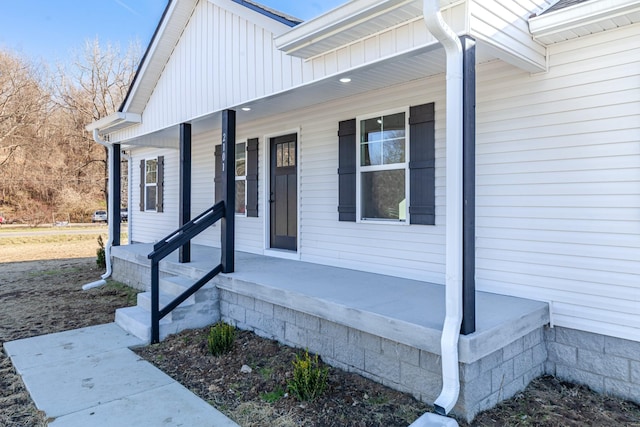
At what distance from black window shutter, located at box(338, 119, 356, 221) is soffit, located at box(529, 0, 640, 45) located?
221 centimetres

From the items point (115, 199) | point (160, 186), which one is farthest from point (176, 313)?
point (160, 186)

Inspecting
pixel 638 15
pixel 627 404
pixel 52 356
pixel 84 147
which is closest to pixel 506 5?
pixel 638 15

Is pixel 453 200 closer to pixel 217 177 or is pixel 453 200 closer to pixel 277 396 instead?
pixel 277 396

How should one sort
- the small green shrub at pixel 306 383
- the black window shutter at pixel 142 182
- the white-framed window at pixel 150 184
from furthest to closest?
1. the black window shutter at pixel 142 182
2. the white-framed window at pixel 150 184
3. the small green shrub at pixel 306 383

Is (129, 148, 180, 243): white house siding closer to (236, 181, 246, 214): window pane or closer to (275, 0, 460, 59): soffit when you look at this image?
(236, 181, 246, 214): window pane

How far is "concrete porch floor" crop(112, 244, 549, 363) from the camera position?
2844 millimetres

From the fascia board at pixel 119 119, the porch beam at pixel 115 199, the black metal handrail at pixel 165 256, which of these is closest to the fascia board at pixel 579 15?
the black metal handrail at pixel 165 256

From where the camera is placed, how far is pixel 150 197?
964cm

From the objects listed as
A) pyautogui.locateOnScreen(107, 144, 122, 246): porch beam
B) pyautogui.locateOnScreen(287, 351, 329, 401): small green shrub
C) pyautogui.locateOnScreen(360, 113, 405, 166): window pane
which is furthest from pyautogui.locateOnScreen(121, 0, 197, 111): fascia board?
pyautogui.locateOnScreen(287, 351, 329, 401): small green shrub

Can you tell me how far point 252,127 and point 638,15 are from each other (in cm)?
489

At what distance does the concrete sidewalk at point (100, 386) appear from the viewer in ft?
9.34

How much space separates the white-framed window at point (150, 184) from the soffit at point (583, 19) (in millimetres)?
8161

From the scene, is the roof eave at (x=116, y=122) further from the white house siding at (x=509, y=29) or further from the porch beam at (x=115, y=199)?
the white house siding at (x=509, y=29)

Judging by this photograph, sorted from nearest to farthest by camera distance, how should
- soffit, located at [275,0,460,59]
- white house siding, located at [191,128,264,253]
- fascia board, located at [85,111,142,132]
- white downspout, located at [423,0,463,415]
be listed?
white downspout, located at [423,0,463,415], soffit, located at [275,0,460,59], white house siding, located at [191,128,264,253], fascia board, located at [85,111,142,132]
